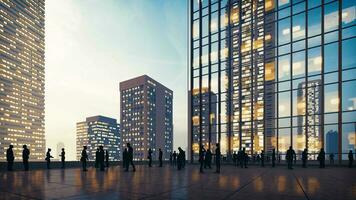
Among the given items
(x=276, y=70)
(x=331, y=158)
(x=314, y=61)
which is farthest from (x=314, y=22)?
(x=331, y=158)

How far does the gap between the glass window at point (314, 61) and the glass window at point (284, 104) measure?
3.29 metres

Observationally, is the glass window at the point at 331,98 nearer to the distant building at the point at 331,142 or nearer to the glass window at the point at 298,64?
the distant building at the point at 331,142

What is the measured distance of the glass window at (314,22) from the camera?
2828 cm

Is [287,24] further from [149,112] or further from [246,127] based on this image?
[149,112]

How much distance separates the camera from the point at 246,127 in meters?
34.8

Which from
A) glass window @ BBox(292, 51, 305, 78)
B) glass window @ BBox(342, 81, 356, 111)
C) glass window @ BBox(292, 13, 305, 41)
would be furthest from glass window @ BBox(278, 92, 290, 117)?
glass window @ BBox(292, 13, 305, 41)

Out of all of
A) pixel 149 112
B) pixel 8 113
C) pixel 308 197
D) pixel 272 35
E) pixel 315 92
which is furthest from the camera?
pixel 149 112

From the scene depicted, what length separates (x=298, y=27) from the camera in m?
29.8

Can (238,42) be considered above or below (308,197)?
above

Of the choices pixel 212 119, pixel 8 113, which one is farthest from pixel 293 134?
pixel 8 113

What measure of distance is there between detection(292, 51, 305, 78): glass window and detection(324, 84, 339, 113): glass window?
288cm

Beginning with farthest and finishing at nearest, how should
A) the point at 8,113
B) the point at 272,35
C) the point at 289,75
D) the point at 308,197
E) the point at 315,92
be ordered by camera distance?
the point at 8,113
the point at 272,35
the point at 289,75
the point at 315,92
the point at 308,197

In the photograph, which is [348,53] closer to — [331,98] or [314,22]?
[331,98]

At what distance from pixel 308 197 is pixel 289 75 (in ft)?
81.8
